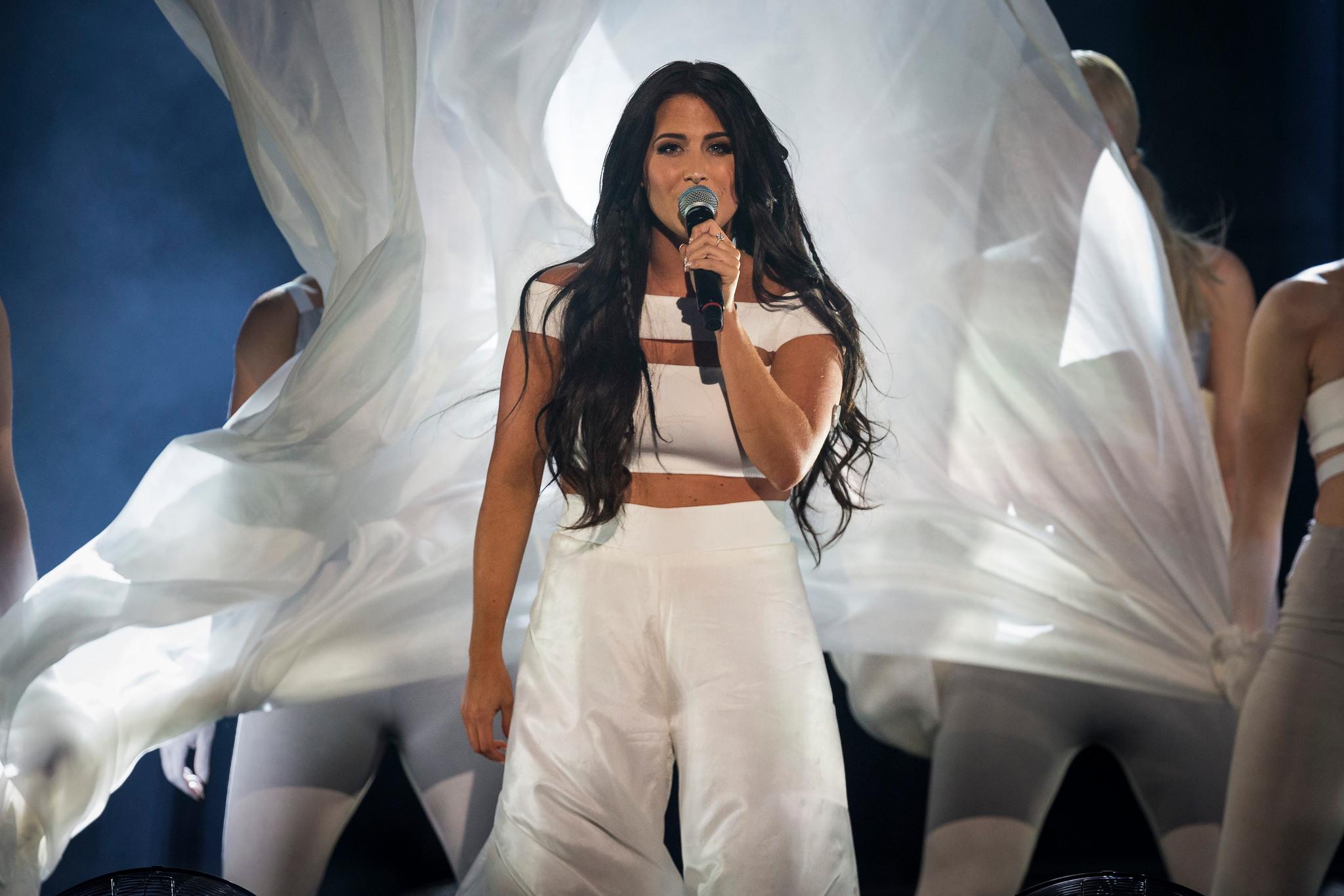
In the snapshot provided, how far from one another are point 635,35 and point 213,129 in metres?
0.96

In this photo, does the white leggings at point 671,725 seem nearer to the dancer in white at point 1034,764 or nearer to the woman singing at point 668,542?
the woman singing at point 668,542

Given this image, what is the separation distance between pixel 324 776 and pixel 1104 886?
1.21 meters

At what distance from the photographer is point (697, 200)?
1.56 meters

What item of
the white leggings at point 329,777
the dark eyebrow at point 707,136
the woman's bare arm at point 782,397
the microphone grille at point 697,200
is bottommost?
the white leggings at point 329,777

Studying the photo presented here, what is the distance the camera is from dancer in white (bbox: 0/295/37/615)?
2.03 m

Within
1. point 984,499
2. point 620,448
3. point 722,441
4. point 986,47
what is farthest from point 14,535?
point 986,47

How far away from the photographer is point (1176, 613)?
6.62 ft

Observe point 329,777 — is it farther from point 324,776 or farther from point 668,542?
point 668,542

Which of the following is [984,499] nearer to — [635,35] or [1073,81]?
[1073,81]

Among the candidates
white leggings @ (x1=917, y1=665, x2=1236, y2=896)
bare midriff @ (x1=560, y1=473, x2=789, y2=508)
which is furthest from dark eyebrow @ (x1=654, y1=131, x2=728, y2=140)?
white leggings @ (x1=917, y1=665, x2=1236, y2=896)

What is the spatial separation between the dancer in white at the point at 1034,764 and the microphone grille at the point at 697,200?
0.93m

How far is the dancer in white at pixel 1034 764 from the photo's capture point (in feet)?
6.79

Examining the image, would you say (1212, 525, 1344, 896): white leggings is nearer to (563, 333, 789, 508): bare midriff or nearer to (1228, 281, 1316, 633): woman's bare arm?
(1228, 281, 1316, 633): woman's bare arm

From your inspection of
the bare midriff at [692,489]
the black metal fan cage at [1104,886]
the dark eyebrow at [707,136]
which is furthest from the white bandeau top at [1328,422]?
the dark eyebrow at [707,136]
